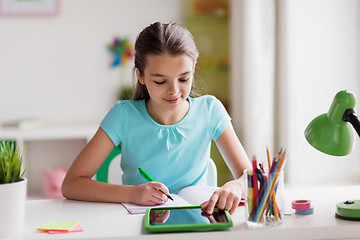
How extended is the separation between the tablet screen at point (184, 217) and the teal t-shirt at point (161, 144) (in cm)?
45

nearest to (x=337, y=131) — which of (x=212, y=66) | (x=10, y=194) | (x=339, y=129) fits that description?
(x=339, y=129)

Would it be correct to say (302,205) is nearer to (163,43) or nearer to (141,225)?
(141,225)

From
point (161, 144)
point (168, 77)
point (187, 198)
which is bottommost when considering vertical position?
point (187, 198)

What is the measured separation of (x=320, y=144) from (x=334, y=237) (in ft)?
0.66

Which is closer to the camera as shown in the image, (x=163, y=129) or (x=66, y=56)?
(x=163, y=129)

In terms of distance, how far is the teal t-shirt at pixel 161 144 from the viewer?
1.60 meters

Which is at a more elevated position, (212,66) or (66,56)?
(66,56)

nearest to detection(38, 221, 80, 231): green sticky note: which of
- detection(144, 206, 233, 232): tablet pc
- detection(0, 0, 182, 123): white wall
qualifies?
detection(144, 206, 233, 232): tablet pc

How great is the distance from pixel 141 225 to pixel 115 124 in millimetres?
542

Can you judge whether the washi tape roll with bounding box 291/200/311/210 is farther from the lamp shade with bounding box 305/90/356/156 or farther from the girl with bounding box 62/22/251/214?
the girl with bounding box 62/22/251/214

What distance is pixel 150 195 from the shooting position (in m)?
1.28

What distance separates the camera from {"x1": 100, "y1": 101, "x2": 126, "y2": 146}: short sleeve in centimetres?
156

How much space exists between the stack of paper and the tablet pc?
0.14 metres

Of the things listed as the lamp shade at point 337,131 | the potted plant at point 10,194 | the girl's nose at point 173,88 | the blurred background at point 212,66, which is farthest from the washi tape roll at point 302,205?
the blurred background at point 212,66
